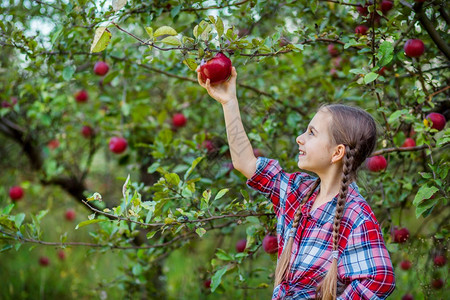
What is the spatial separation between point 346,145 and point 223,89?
46cm

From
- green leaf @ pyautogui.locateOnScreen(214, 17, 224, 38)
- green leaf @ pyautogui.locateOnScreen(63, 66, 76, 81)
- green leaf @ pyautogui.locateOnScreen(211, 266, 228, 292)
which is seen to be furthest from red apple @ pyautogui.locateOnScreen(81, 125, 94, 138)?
green leaf @ pyautogui.locateOnScreen(214, 17, 224, 38)

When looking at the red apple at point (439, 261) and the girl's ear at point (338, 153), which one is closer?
the girl's ear at point (338, 153)

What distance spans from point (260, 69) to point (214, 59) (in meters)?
1.45

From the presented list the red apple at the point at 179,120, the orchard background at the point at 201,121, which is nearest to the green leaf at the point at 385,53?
the orchard background at the point at 201,121

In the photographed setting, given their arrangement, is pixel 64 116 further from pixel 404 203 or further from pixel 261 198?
pixel 404 203

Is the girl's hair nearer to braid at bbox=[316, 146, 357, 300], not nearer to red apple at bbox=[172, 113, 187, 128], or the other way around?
braid at bbox=[316, 146, 357, 300]

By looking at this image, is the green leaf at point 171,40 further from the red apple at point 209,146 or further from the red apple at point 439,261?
the red apple at point 439,261

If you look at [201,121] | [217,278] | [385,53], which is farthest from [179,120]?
[385,53]

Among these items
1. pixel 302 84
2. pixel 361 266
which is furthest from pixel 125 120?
pixel 361 266

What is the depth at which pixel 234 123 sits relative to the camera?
1.63m

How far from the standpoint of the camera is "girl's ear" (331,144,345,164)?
1.48m

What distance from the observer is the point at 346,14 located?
243cm

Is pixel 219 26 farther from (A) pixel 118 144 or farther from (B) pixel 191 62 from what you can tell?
(A) pixel 118 144

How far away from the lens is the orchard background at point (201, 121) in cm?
173
